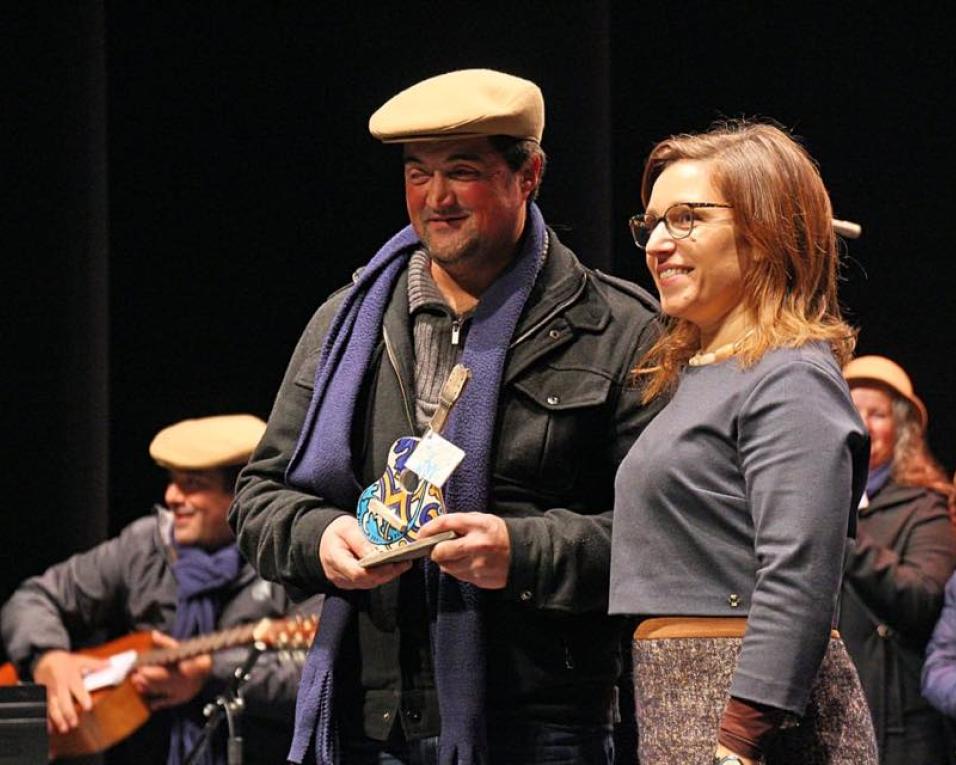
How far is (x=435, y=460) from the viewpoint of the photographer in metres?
2.48

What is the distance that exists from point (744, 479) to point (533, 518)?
46 centimetres

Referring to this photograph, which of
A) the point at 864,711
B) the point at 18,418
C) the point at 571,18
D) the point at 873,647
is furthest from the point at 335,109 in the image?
the point at 864,711

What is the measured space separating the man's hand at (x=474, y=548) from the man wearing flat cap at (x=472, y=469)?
0.01 m

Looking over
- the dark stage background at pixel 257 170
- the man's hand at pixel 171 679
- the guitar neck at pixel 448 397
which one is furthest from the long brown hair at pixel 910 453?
the guitar neck at pixel 448 397

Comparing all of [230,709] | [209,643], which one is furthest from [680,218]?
[209,643]

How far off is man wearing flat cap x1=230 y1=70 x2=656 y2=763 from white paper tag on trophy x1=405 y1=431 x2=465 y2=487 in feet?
A: 0.36

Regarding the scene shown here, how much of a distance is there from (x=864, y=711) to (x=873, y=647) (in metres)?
2.60

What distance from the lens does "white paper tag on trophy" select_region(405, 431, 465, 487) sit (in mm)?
2465

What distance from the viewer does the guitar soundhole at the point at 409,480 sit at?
2514 mm

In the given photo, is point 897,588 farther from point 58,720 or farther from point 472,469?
point 58,720

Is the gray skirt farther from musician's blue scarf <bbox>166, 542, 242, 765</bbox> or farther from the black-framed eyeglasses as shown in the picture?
musician's blue scarf <bbox>166, 542, 242, 765</bbox>

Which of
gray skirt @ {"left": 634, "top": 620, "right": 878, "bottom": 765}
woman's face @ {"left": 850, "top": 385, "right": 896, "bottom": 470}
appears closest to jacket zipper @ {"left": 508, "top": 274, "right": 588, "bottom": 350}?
gray skirt @ {"left": 634, "top": 620, "right": 878, "bottom": 765}

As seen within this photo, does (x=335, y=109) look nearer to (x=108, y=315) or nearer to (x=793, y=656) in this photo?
Result: (x=108, y=315)

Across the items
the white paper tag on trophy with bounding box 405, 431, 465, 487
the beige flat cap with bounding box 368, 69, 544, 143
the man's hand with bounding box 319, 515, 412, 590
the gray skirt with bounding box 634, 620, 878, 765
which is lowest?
the gray skirt with bounding box 634, 620, 878, 765
